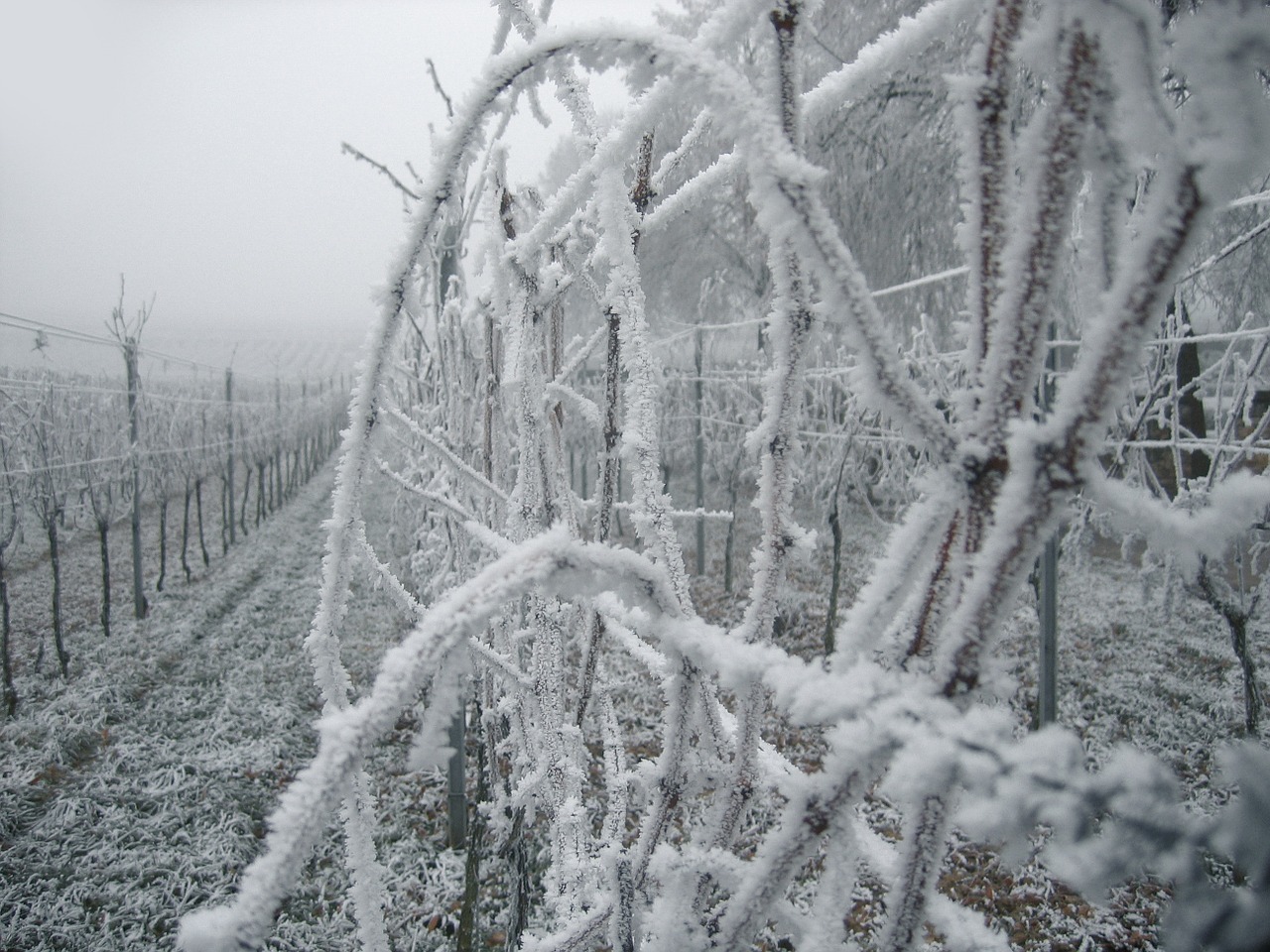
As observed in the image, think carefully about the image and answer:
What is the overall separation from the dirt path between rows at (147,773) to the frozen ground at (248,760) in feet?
0.03

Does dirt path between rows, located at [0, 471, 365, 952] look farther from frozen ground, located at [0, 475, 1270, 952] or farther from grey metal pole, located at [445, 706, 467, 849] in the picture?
grey metal pole, located at [445, 706, 467, 849]

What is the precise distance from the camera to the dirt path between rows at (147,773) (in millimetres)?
2488

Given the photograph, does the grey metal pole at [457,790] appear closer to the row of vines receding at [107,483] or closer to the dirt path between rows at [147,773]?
the dirt path between rows at [147,773]

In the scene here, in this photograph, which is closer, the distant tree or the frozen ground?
the distant tree

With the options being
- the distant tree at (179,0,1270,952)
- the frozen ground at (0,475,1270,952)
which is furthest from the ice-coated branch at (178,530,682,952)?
the frozen ground at (0,475,1270,952)

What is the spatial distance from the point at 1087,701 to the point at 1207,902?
4.52 m

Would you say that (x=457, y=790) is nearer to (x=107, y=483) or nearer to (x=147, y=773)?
(x=147, y=773)

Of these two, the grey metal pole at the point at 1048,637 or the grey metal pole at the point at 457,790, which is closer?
the grey metal pole at the point at 457,790

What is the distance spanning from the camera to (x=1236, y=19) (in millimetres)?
268

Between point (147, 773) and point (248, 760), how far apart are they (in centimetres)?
46

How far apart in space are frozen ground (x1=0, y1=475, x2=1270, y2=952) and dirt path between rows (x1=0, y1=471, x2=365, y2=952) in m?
0.01

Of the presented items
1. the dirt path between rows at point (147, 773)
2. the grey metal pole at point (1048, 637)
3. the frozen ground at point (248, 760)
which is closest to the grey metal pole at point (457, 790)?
the frozen ground at point (248, 760)

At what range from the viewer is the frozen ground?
2.40 m

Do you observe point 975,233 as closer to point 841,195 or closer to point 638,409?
point 638,409
